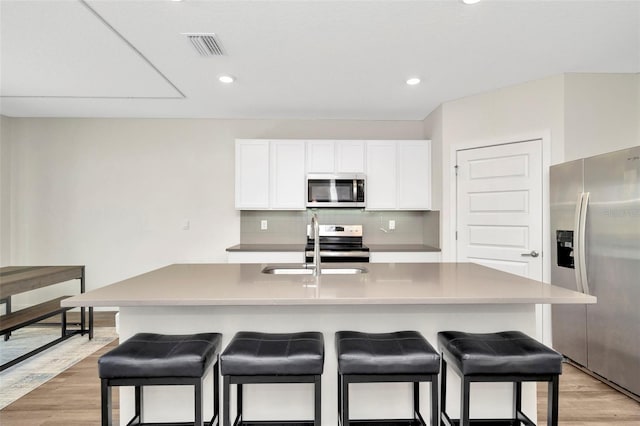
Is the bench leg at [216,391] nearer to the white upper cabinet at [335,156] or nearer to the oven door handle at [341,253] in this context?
the oven door handle at [341,253]

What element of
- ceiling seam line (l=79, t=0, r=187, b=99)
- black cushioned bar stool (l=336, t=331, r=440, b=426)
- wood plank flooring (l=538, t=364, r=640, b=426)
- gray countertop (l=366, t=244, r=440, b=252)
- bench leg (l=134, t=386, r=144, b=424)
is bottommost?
wood plank flooring (l=538, t=364, r=640, b=426)

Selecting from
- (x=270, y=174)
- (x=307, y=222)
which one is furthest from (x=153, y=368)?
(x=307, y=222)

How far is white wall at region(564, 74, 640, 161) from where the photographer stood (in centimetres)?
313

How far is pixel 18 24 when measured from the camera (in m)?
2.35

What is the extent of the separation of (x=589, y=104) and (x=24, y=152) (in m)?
6.26

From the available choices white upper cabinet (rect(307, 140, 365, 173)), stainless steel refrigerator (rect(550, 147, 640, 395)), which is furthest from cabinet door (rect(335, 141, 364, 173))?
stainless steel refrigerator (rect(550, 147, 640, 395))

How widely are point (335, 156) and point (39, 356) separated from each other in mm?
3457

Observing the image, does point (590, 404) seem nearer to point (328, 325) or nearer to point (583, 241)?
point (583, 241)

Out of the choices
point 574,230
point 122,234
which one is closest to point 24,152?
point 122,234

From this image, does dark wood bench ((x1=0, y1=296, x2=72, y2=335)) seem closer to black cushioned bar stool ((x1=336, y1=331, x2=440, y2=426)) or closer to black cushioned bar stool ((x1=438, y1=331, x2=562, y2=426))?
black cushioned bar stool ((x1=336, y1=331, x2=440, y2=426))

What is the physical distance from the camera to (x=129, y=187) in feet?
15.1

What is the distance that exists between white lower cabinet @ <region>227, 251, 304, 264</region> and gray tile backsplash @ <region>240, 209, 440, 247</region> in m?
0.59

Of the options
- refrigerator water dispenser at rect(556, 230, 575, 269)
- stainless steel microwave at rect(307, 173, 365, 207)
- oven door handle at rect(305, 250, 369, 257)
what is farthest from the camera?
stainless steel microwave at rect(307, 173, 365, 207)

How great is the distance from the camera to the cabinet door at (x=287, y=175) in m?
4.24
